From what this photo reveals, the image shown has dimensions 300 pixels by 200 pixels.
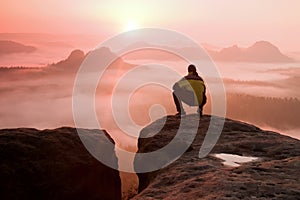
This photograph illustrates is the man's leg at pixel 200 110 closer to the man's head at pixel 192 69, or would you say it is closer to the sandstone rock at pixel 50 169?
the man's head at pixel 192 69

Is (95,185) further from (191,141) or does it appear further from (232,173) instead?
(232,173)

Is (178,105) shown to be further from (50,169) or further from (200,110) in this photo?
(50,169)

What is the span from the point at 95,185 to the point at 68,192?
3.83 ft

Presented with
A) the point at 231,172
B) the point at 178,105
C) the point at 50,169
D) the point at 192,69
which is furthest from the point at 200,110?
Answer: the point at 231,172

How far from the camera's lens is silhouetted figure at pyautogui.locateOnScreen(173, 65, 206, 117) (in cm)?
1925

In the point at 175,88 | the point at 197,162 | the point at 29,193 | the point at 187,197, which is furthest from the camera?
the point at 175,88

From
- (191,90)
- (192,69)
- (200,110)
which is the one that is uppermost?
(192,69)

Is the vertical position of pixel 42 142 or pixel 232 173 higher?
pixel 42 142

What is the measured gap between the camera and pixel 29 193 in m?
14.1

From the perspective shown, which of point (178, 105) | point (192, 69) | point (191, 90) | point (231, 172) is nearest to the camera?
point (231, 172)

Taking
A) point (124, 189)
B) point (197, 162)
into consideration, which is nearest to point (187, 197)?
point (197, 162)

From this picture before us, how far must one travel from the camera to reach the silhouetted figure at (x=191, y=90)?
63.2 ft

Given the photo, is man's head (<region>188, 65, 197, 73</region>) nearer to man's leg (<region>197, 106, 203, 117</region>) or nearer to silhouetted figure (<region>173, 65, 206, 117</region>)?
silhouetted figure (<region>173, 65, 206, 117</region>)

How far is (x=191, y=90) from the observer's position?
19.3 m
